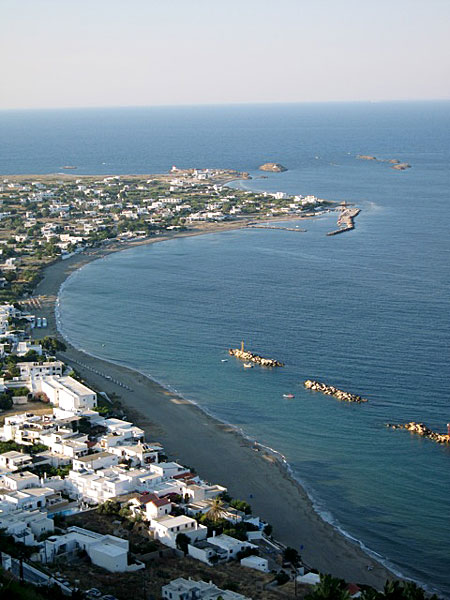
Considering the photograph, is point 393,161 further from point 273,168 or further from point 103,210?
point 103,210

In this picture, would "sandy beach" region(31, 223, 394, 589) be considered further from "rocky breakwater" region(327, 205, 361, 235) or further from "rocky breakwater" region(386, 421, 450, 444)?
"rocky breakwater" region(327, 205, 361, 235)

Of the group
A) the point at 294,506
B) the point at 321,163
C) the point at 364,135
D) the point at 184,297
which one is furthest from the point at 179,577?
the point at 364,135

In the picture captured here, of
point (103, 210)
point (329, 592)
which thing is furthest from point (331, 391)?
point (103, 210)

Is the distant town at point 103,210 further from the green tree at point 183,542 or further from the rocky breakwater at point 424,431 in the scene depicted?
the green tree at point 183,542

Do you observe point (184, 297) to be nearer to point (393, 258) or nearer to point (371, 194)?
point (393, 258)

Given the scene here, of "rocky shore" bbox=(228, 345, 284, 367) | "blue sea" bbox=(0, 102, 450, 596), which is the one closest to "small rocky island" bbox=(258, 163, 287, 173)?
"blue sea" bbox=(0, 102, 450, 596)
